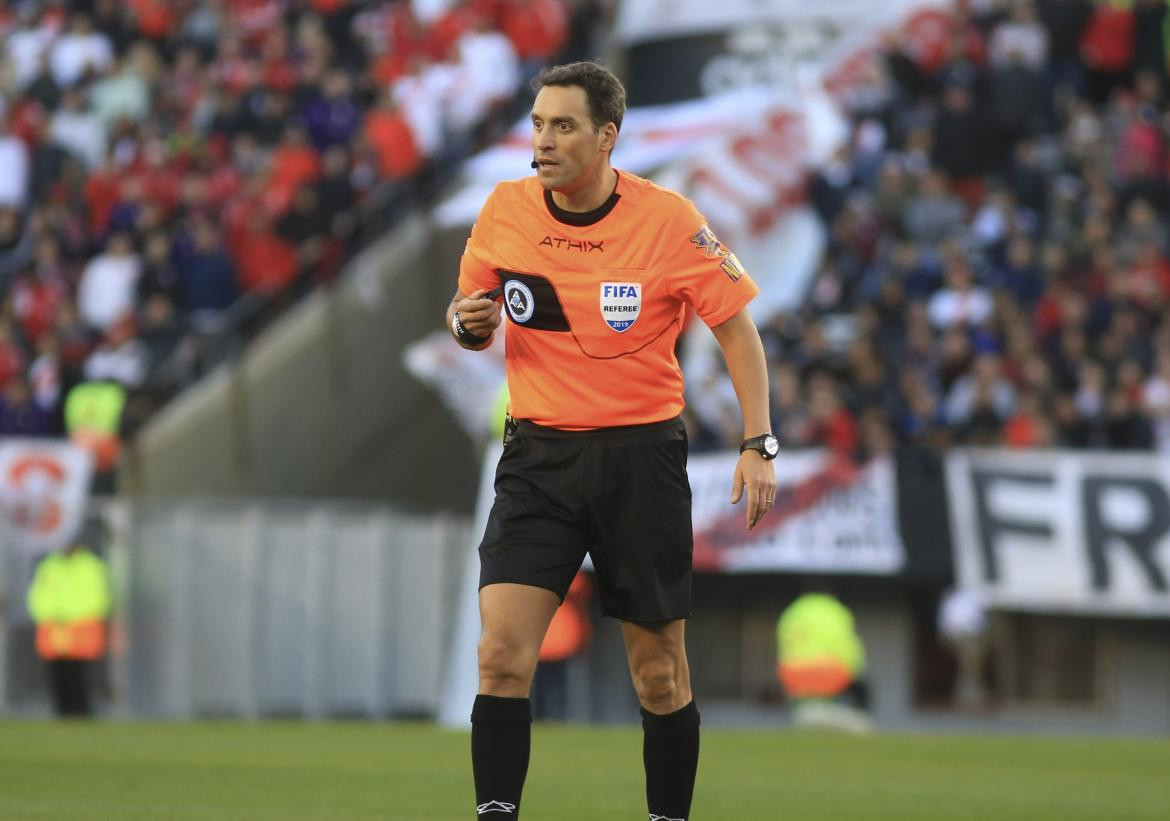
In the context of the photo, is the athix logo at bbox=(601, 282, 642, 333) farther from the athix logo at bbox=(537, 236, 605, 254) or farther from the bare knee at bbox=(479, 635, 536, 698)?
the bare knee at bbox=(479, 635, 536, 698)

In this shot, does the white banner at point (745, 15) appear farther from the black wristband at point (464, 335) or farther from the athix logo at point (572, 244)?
the black wristband at point (464, 335)

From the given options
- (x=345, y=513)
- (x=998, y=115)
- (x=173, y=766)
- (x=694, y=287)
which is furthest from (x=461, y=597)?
(x=694, y=287)

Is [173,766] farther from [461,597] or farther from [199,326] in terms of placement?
[199,326]

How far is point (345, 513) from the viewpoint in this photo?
2123 cm

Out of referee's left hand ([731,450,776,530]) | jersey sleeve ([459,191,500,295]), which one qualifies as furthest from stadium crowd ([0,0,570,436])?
referee's left hand ([731,450,776,530])

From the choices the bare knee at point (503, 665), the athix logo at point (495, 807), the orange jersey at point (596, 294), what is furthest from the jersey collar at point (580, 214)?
the athix logo at point (495, 807)

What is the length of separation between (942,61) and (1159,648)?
259 inches

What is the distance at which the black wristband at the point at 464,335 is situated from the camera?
6.80 meters

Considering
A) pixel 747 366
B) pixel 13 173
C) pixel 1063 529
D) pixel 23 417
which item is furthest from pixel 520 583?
pixel 13 173

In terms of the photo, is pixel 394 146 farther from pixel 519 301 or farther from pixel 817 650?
pixel 519 301

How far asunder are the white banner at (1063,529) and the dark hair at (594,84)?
13.1 metres

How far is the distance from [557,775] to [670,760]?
16.1ft

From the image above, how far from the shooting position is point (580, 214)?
274 inches

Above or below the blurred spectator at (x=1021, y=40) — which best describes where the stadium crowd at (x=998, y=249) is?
below
